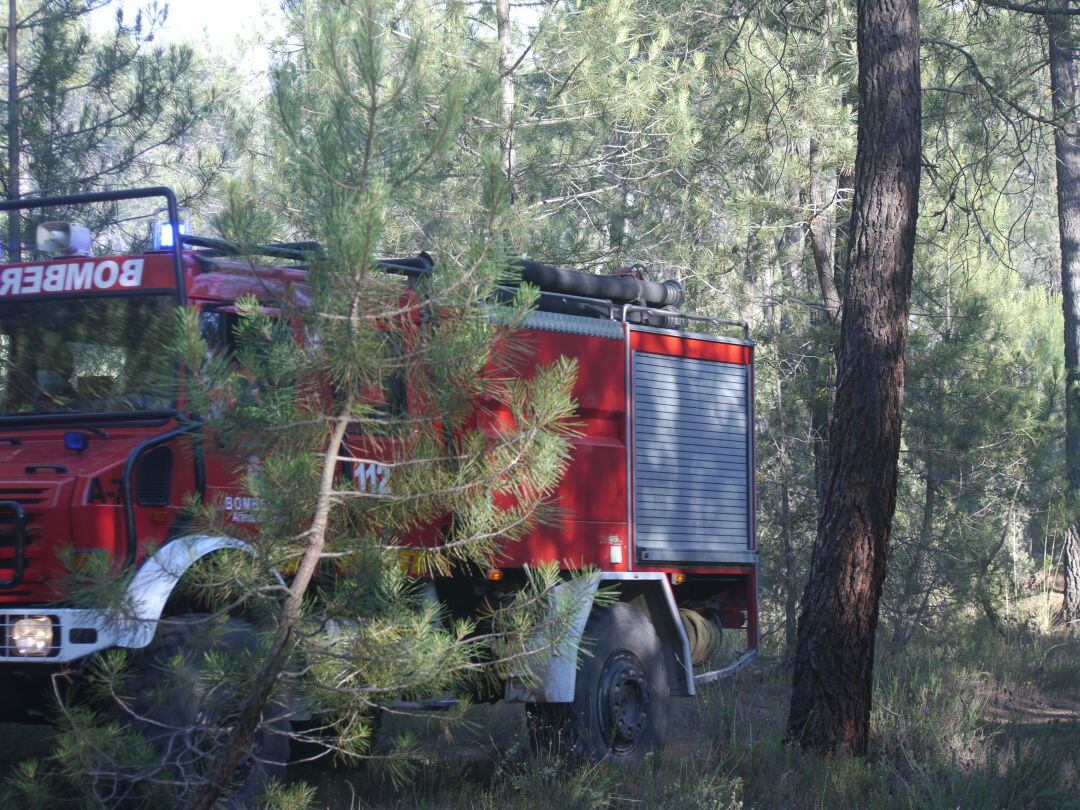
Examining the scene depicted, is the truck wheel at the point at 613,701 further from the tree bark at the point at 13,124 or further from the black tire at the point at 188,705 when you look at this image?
the tree bark at the point at 13,124

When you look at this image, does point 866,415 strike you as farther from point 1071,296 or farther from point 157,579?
point 1071,296

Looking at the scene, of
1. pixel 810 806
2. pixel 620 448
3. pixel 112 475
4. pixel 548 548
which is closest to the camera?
pixel 112 475

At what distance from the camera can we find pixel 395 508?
15.6 ft

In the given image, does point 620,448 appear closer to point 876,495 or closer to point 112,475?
point 876,495

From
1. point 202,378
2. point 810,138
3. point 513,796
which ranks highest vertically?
point 810,138

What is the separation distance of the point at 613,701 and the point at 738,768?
0.96 metres

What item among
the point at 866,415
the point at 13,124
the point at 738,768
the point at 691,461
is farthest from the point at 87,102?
the point at 738,768

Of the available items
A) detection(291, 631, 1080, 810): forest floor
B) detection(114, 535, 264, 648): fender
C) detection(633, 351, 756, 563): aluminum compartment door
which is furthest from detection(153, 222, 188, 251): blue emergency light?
detection(633, 351, 756, 563): aluminum compartment door

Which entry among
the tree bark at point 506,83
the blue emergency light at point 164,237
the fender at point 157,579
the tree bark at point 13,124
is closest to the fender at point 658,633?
the fender at point 157,579

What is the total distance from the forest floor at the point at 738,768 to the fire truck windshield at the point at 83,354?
197 cm

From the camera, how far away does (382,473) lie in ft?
15.9

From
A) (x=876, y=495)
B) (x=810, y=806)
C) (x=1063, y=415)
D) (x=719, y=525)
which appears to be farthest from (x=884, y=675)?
(x=1063, y=415)

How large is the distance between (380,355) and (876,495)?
4198 mm

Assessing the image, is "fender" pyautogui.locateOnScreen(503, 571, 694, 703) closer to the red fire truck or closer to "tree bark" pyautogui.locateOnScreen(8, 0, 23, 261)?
the red fire truck
